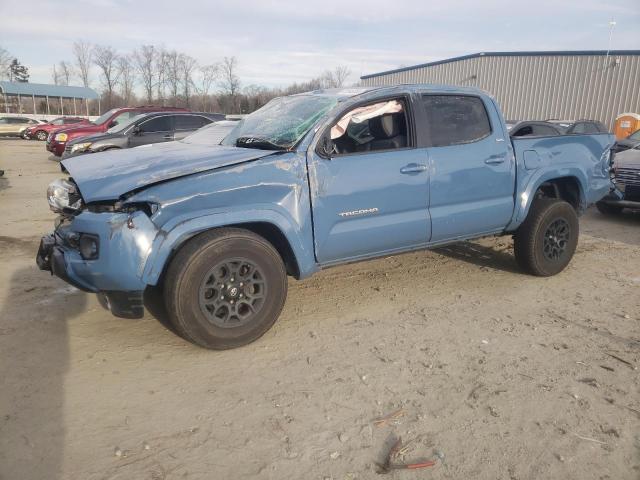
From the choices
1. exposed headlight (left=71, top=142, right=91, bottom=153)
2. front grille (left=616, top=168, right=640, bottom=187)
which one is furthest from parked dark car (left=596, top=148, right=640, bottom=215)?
exposed headlight (left=71, top=142, right=91, bottom=153)

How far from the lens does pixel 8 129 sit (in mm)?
30469

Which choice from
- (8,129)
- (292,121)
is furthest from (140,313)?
(8,129)

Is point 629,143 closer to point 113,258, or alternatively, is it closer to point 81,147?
point 113,258

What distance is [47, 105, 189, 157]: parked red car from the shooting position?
15398 mm

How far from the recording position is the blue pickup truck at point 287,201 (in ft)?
10.5

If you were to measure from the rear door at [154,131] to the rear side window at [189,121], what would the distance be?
202mm

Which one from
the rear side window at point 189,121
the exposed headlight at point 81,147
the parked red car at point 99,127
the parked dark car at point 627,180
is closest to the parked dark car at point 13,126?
the parked red car at point 99,127

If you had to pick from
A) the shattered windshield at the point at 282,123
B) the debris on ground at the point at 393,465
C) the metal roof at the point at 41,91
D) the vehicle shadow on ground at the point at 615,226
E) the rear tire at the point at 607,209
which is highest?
the metal roof at the point at 41,91

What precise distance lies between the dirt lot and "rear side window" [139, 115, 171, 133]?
26.5 ft

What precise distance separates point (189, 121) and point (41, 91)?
5051 centimetres

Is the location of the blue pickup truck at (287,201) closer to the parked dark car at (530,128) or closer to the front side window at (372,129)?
the front side window at (372,129)

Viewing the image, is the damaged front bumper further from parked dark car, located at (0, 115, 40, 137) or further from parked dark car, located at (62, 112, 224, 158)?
parked dark car, located at (0, 115, 40, 137)

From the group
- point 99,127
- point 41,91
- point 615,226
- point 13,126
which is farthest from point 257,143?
point 41,91

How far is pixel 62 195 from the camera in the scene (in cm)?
373
